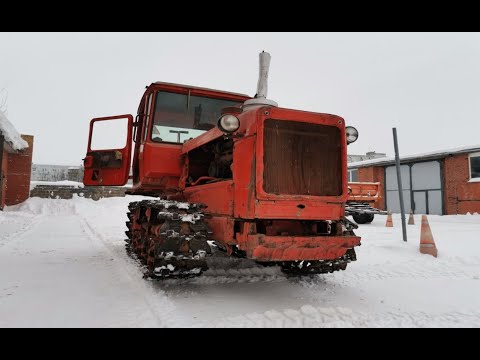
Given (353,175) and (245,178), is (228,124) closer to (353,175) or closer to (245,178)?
(245,178)

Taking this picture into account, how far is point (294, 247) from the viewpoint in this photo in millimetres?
3572

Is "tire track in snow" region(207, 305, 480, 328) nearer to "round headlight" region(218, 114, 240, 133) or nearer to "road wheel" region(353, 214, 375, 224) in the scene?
"round headlight" region(218, 114, 240, 133)

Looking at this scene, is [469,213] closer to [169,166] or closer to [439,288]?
[439,288]

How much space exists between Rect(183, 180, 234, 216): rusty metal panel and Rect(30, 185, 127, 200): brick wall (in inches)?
744

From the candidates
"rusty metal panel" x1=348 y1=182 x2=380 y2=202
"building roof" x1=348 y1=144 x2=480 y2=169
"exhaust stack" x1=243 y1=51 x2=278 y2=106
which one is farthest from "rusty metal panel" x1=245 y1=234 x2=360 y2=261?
"building roof" x1=348 y1=144 x2=480 y2=169

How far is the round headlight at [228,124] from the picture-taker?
374 centimetres

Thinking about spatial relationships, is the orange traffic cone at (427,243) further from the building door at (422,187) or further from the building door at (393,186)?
the building door at (393,186)

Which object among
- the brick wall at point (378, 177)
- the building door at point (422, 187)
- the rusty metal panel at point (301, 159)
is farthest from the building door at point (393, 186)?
the rusty metal panel at point (301, 159)

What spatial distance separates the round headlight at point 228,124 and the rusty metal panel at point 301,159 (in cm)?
33

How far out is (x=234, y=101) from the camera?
5.95 meters

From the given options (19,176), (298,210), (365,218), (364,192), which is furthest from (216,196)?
(19,176)

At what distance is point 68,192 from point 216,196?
21550mm

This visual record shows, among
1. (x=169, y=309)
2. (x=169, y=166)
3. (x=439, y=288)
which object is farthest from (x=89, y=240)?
(x=439, y=288)

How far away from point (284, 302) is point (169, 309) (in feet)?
3.93
